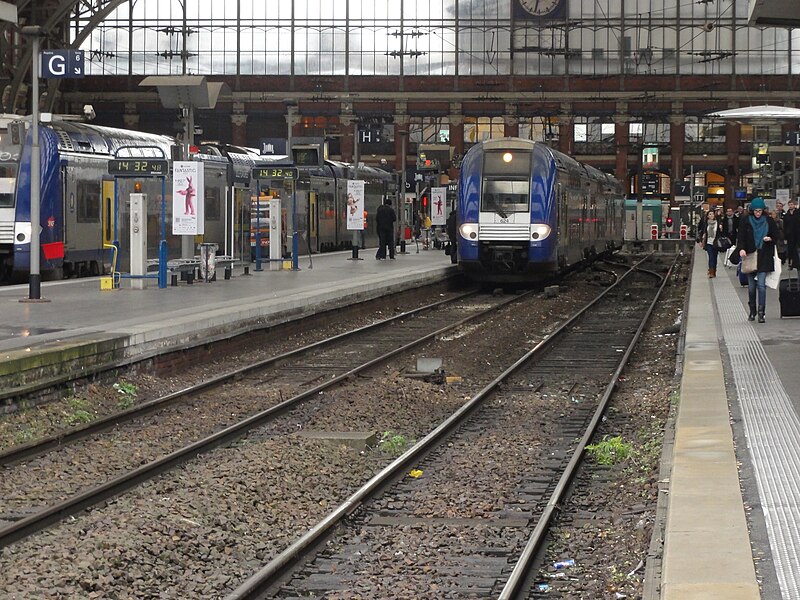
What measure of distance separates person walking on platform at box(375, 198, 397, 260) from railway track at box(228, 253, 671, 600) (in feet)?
83.6

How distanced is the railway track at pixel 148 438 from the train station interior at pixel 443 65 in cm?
6911

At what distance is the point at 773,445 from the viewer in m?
10.4

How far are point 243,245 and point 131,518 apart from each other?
27.6m

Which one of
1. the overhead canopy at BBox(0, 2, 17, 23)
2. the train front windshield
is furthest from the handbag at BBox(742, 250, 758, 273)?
the train front windshield

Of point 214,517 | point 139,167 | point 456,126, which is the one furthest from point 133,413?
point 456,126

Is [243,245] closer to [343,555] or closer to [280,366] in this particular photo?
[280,366]

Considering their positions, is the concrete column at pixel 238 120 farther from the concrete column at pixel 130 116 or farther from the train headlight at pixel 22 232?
the train headlight at pixel 22 232

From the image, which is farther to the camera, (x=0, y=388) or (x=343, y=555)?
(x=0, y=388)

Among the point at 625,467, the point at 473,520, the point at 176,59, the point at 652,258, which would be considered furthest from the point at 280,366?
the point at 176,59

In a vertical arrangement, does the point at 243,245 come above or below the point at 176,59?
below

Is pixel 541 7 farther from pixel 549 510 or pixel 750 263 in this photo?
pixel 549 510

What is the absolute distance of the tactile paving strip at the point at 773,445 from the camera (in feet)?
23.2

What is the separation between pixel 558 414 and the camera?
14617mm

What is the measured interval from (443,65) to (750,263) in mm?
70134
